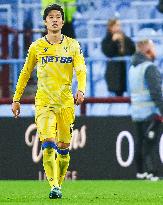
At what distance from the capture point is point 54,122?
10.4 metres

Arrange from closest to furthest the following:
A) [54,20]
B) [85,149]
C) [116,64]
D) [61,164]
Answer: [54,20] < [61,164] < [85,149] < [116,64]

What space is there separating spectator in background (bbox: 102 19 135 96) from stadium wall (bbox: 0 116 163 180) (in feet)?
4.59

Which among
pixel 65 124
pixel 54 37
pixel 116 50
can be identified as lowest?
pixel 65 124

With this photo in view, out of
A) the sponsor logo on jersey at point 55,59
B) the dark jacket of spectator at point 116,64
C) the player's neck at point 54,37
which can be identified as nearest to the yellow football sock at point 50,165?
the sponsor logo on jersey at point 55,59

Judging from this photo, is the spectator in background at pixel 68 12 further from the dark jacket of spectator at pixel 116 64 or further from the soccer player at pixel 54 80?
the soccer player at pixel 54 80

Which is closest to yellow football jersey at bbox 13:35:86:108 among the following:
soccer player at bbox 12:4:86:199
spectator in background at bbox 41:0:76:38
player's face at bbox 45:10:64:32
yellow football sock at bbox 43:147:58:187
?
soccer player at bbox 12:4:86:199

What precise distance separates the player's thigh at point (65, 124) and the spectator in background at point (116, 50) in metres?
6.70

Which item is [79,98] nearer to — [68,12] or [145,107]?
[145,107]

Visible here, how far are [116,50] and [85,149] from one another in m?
2.61

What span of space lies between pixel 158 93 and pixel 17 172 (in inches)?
103

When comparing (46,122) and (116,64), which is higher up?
(116,64)

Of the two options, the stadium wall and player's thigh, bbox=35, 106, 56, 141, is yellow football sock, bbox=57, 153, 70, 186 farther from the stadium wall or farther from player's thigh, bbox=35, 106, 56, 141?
the stadium wall

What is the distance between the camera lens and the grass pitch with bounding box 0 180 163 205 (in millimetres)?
9898

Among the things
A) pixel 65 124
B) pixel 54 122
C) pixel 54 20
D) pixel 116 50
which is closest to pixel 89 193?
pixel 65 124
